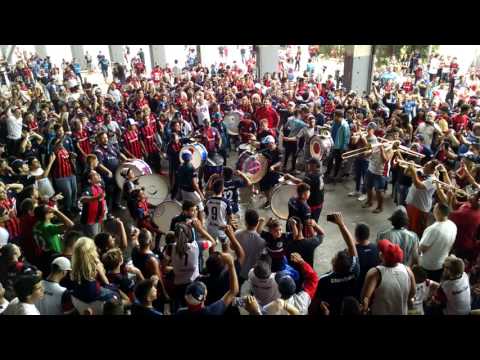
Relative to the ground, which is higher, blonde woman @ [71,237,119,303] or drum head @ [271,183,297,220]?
blonde woman @ [71,237,119,303]

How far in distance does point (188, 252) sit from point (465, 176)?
14.8 feet

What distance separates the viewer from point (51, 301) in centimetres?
393

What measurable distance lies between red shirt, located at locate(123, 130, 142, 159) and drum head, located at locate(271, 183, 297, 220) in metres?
3.52

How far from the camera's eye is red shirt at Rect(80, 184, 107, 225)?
631cm

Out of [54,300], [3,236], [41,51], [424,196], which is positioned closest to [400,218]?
[424,196]

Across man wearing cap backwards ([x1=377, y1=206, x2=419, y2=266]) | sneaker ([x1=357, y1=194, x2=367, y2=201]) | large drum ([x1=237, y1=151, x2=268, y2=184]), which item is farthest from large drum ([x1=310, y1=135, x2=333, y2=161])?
man wearing cap backwards ([x1=377, y1=206, x2=419, y2=266])

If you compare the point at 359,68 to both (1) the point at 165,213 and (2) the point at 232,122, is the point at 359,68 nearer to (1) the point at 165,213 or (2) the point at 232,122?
(2) the point at 232,122

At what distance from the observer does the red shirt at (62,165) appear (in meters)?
7.70

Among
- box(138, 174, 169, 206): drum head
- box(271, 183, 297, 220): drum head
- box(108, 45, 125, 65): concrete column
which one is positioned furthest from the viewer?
box(108, 45, 125, 65): concrete column

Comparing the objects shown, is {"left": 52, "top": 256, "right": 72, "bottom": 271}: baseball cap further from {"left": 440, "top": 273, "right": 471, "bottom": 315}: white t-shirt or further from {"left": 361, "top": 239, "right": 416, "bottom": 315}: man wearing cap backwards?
{"left": 440, "top": 273, "right": 471, "bottom": 315}: white t-shirt

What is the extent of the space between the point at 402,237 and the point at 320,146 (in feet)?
15.0

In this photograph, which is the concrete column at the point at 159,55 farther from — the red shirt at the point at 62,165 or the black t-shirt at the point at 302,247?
the black t-shirt at the point at 302,247
